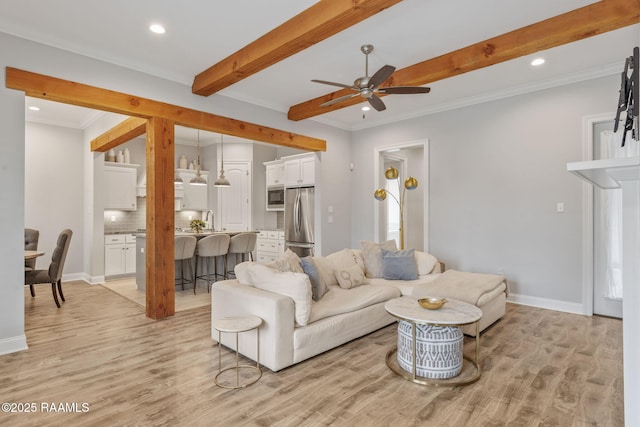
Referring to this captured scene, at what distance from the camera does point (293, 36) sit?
2.98m

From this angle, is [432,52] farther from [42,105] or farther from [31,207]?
[31,207]

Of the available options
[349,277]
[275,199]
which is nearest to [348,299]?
[349,277]

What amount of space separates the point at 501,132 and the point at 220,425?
4.81 metres

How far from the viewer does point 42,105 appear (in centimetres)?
539

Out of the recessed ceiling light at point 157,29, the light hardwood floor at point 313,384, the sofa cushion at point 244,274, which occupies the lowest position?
the light hardwood floor at point 313,384

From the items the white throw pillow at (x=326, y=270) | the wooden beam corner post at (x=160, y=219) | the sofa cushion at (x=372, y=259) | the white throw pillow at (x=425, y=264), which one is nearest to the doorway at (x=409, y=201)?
the white throw pillow at (x=425, y=264)

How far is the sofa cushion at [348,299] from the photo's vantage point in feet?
10.2

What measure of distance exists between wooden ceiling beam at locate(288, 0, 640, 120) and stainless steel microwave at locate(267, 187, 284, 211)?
13.2 ft

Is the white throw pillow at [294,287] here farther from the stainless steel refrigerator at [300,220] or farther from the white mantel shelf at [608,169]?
the stainless steel refrigerator at [300,220]

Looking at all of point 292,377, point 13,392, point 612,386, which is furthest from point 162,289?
point 612,386

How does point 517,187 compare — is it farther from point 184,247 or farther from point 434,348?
point 184,247

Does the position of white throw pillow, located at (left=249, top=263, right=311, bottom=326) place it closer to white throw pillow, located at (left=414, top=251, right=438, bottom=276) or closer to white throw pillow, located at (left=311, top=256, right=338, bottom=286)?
white throw pillow, located at (left=311, top=256, right=338, bottom=286)

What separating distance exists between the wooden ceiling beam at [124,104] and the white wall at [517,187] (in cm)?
270

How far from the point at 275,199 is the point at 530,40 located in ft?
18.7
